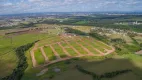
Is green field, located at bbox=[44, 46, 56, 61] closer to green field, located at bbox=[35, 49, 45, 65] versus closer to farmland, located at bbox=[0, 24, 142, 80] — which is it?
farmland, located at bbox=[0, 24, 142, 80]

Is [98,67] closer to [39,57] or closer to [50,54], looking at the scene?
[50,54]

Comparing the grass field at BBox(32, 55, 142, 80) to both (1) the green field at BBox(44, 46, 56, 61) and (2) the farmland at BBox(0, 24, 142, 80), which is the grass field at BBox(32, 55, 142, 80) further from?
(1) the green field at BBox(44, 46, 56, 61)

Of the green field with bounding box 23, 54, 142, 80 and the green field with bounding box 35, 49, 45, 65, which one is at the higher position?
the green field with bounding box 23, 54, 142, 80

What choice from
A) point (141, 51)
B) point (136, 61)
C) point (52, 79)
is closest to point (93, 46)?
point (141, 51)

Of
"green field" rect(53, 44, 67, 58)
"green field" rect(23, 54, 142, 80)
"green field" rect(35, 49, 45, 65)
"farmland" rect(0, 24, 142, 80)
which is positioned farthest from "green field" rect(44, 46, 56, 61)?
"green field" rect(23, 54, 142, 80)

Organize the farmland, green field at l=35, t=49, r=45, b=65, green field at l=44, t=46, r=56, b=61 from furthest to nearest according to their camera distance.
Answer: green field at l=44, t=46, r=56, b=61
green field at l=35, t=49, r=45, b=65
the farmland

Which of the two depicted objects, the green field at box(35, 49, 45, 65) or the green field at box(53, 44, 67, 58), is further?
the green field at box(53, 44, 67, 58)

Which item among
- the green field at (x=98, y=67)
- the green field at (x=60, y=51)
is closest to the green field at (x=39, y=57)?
the green field at (x=98, y=67)

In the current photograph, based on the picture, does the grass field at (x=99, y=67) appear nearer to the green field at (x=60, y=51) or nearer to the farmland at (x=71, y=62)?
the farmland at (x=71, y=62)

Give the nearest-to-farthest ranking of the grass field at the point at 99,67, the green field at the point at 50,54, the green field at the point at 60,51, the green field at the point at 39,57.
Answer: the grass field at the point at 99,67 → the green field at the point at 39,57 → the green field at the point at 50,54 → the green field at the point at 60,51

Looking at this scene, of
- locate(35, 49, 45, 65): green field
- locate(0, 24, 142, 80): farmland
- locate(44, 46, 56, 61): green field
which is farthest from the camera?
locate(44, 46, 56, 61): green field

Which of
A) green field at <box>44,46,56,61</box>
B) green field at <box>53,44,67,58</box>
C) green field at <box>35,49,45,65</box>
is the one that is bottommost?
green field at <box>35,49,45,65</box>
